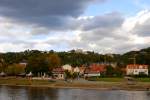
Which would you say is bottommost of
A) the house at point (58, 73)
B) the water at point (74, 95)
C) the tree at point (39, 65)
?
the water at point (74, 95)

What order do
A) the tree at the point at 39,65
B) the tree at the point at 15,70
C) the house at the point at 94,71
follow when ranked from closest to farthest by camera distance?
the tree at the point at 39,65
the house at the point at 94,71
the tree at the point at 15,70

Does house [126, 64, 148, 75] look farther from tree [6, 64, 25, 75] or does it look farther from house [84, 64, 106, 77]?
tree [6, 64, 25, 75]

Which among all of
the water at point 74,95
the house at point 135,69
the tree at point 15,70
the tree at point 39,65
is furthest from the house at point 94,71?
the water at point 74,95

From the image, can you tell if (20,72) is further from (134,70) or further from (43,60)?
(134,70)

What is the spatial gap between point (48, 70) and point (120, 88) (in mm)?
66151

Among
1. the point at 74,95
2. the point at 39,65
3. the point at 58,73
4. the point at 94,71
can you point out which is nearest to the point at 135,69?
the point at 94,71

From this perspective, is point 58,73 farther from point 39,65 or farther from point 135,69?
point 135,69

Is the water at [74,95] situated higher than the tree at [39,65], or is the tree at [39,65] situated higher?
the tree at [39,65]

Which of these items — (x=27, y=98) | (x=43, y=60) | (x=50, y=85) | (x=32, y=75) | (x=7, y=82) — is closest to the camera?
(x=27, y=98)

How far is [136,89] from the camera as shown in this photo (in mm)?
105125

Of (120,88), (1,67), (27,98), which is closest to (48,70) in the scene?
(1,67)

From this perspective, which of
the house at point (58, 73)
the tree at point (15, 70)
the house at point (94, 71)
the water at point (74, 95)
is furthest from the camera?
the tree at point (15, 70)

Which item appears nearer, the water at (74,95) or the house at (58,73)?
the water at (74,95)

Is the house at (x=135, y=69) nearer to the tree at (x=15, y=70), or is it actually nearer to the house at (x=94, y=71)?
the house at (x=94, y=71)
